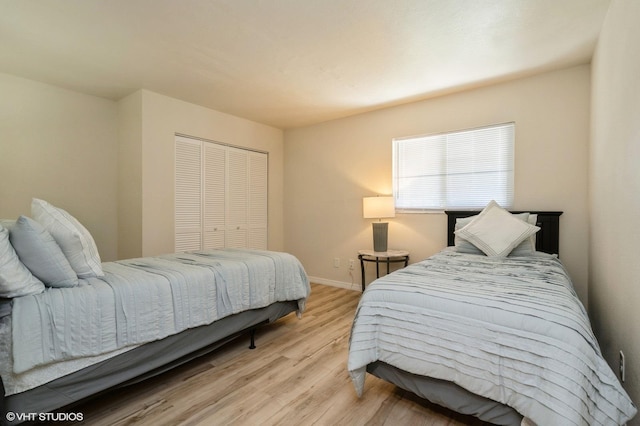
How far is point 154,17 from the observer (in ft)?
6.93

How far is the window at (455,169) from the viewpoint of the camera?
3238mm

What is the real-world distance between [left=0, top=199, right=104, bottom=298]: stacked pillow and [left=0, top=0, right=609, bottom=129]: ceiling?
1431mm

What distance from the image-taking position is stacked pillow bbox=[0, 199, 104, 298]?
4.84 ft

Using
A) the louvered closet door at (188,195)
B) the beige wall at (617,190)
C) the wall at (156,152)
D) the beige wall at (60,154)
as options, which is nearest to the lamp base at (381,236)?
the beige wall at (617,190)

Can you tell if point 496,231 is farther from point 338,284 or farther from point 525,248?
point 338,284

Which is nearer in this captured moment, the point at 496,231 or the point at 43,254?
the point at 43,254

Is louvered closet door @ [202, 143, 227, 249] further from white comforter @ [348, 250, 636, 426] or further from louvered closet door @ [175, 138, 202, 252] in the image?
white comforter @ [348, 250, 636, 426]

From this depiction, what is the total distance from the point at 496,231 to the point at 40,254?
10.8 feet

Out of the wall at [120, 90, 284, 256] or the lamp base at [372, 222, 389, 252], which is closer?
the wall at [120, 90, 284, 256]

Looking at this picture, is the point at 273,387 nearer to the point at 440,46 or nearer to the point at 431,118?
the point at 440,46

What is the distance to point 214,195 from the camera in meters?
4.14

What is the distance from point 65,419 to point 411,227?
3.49 m

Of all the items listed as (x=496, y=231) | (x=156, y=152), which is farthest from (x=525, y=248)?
(x=156, y=152)

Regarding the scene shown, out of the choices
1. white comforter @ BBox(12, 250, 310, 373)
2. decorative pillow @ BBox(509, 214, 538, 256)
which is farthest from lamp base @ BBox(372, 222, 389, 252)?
decorative pillow @ BBox(509, 214, 538, 256)
